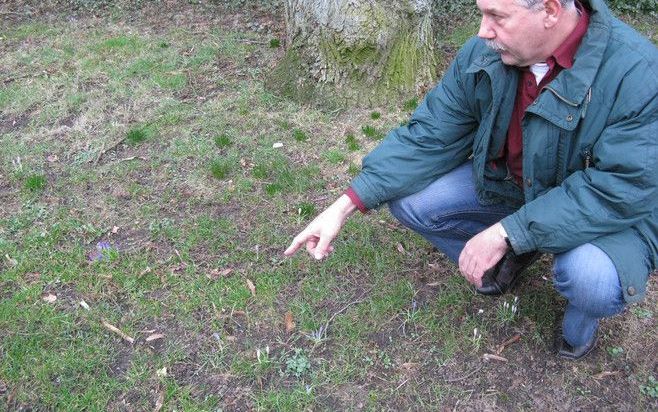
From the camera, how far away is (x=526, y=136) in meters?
2.41

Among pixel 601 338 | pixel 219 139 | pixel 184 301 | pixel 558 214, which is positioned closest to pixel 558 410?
pixel 601 338

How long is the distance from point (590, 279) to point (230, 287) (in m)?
1.81

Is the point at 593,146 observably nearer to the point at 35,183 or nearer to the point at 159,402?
the point at 159,402

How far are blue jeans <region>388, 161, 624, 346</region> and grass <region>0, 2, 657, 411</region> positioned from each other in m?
0.29

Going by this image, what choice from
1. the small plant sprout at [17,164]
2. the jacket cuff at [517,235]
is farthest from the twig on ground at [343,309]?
the small plant sprout at [17,164]

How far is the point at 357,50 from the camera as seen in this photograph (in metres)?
4.73

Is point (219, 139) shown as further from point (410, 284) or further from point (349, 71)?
point (410, 284)

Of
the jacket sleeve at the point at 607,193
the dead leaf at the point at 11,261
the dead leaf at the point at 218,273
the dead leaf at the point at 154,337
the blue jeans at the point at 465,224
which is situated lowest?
the dead leaf at the point at 154,337

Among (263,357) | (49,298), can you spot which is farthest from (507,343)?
(49,298)

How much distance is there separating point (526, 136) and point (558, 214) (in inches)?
13.8

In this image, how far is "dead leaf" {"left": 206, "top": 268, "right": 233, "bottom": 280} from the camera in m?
3.36

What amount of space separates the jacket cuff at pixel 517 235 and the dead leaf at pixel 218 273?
5.42 ft

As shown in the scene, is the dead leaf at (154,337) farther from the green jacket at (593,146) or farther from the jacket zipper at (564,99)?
the jacket zipper at (564,99)

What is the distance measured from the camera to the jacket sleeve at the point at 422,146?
8.88ft
